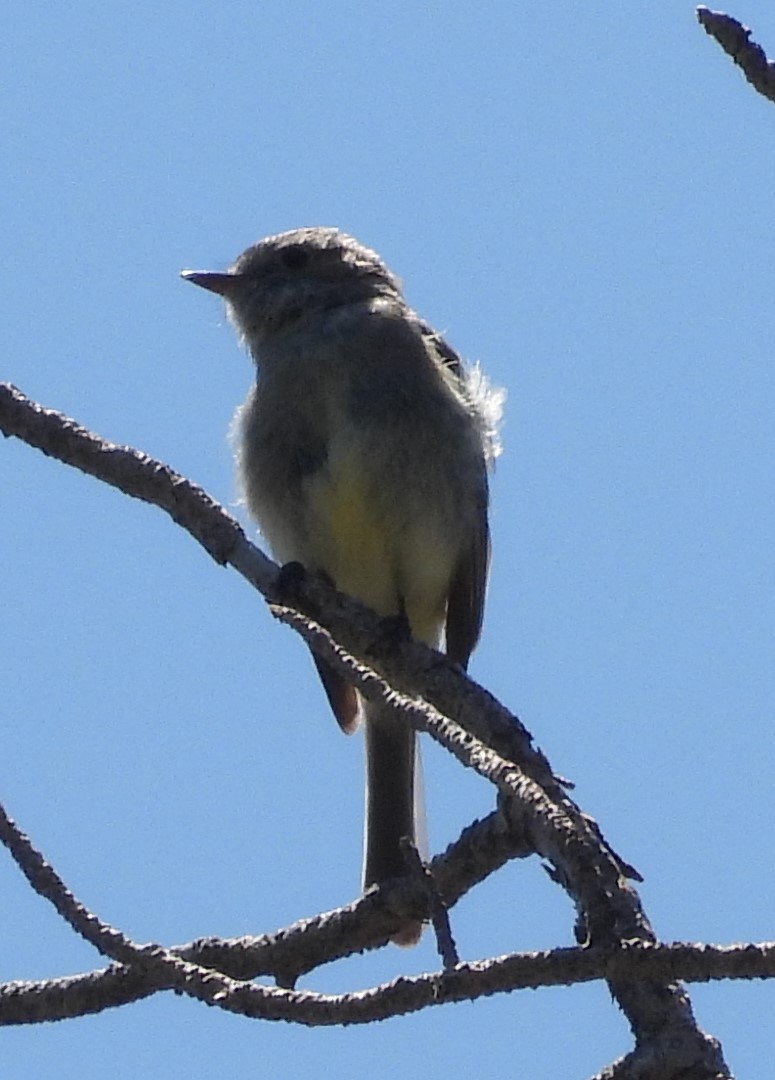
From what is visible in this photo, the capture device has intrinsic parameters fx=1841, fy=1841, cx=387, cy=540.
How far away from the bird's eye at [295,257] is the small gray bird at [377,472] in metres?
0.22

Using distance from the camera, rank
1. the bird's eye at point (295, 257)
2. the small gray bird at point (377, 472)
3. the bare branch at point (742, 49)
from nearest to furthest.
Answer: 1. the bare branch at point (742, 49)
2. the small gray bird at point (377, 472)
3. the bird's eye at point (295, 257)

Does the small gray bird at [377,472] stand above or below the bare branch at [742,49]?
above

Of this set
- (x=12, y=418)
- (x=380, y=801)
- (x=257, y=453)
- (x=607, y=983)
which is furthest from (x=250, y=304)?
(x=607, y=983)

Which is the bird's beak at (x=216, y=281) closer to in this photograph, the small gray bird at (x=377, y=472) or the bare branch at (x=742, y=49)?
the small gray bird at (x=377, y=472)

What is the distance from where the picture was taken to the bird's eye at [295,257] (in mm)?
7164

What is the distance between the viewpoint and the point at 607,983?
2.92 meters

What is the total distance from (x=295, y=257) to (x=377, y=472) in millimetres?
1464

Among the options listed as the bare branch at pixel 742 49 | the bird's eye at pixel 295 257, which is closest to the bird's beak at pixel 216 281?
the bird's eye at pixel 295 257

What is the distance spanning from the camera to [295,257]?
23.5ft

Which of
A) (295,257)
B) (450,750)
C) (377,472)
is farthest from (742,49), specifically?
(295,257)

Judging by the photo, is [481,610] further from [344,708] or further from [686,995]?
[686,995]

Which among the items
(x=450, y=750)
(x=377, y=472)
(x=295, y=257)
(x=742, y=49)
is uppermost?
(x=295, y=257)

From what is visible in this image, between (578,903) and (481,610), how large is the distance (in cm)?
361

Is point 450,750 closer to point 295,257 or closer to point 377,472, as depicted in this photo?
point 377,472
